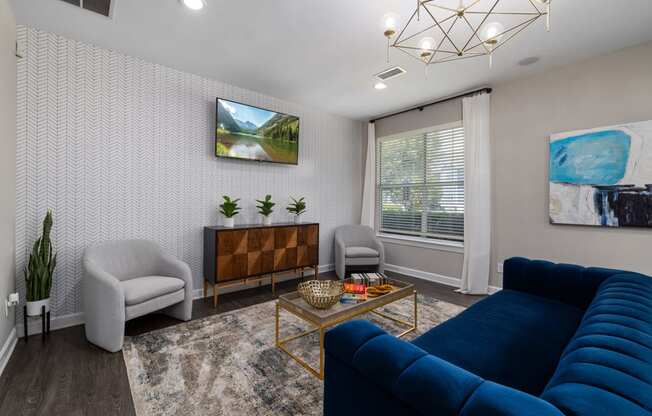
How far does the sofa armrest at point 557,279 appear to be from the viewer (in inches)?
81.7

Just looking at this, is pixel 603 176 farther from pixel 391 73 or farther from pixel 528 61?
pixel 391 73

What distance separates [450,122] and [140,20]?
12.5ft

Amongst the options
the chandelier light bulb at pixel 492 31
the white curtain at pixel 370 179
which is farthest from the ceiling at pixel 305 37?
the white curtain at pixel 370 179

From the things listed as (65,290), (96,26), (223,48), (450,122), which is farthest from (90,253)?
(450,122)

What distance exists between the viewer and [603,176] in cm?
290

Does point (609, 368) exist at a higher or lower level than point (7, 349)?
higher

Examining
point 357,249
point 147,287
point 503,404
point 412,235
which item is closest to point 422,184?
point 412,235

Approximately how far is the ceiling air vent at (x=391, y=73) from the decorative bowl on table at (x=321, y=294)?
2459 mm

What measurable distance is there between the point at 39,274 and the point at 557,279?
4.23 meters

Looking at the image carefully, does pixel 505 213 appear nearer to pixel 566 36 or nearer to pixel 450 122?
pixel 450 122

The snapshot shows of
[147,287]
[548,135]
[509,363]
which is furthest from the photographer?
[548,135]

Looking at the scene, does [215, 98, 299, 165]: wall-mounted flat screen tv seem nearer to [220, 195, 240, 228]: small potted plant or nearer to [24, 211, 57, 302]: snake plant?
[220, 195, 240, 228]: small potted plant

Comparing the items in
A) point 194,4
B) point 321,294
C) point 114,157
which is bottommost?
point 321,294

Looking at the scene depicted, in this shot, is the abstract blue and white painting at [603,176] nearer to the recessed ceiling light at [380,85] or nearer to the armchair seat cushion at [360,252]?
the recessed ceiling light at [380,85]
